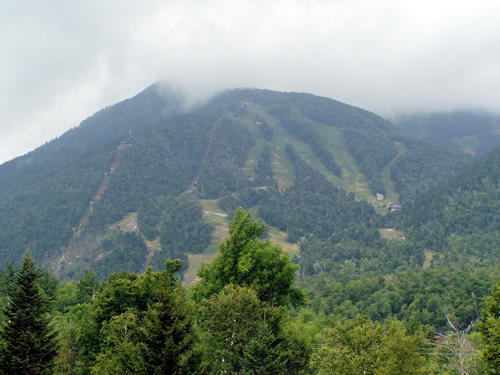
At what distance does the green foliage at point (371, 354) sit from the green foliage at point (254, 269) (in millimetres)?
7507

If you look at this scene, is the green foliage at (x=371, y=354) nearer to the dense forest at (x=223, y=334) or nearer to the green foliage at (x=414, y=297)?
the dense forest at (x=223, y=334)

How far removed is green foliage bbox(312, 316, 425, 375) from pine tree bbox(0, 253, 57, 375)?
19.4m

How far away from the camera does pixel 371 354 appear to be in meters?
27.3

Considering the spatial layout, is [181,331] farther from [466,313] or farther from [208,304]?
[466,313]

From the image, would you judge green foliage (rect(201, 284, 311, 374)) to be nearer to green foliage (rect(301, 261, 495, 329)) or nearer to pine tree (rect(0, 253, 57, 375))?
Answer: pine tree (rect(0, 253, 57, 375))

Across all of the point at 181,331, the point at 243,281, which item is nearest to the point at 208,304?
Result: the point at 243,281

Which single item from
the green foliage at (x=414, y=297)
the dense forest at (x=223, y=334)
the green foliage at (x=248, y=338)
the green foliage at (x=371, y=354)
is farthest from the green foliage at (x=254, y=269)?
the green foliage at (x=414, y=297)

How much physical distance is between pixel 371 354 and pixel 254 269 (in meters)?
14.7

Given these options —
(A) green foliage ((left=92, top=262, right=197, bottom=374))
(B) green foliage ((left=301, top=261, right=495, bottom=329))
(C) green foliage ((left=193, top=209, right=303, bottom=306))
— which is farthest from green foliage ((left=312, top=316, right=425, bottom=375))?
(B) green foliage ((left=301, top=261, right=495, bottom=329))

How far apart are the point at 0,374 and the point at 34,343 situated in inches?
104

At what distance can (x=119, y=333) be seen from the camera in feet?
107

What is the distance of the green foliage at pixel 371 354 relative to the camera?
79.1 feet

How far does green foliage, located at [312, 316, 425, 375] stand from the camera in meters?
24.1

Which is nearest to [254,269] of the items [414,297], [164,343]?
[164,343]
